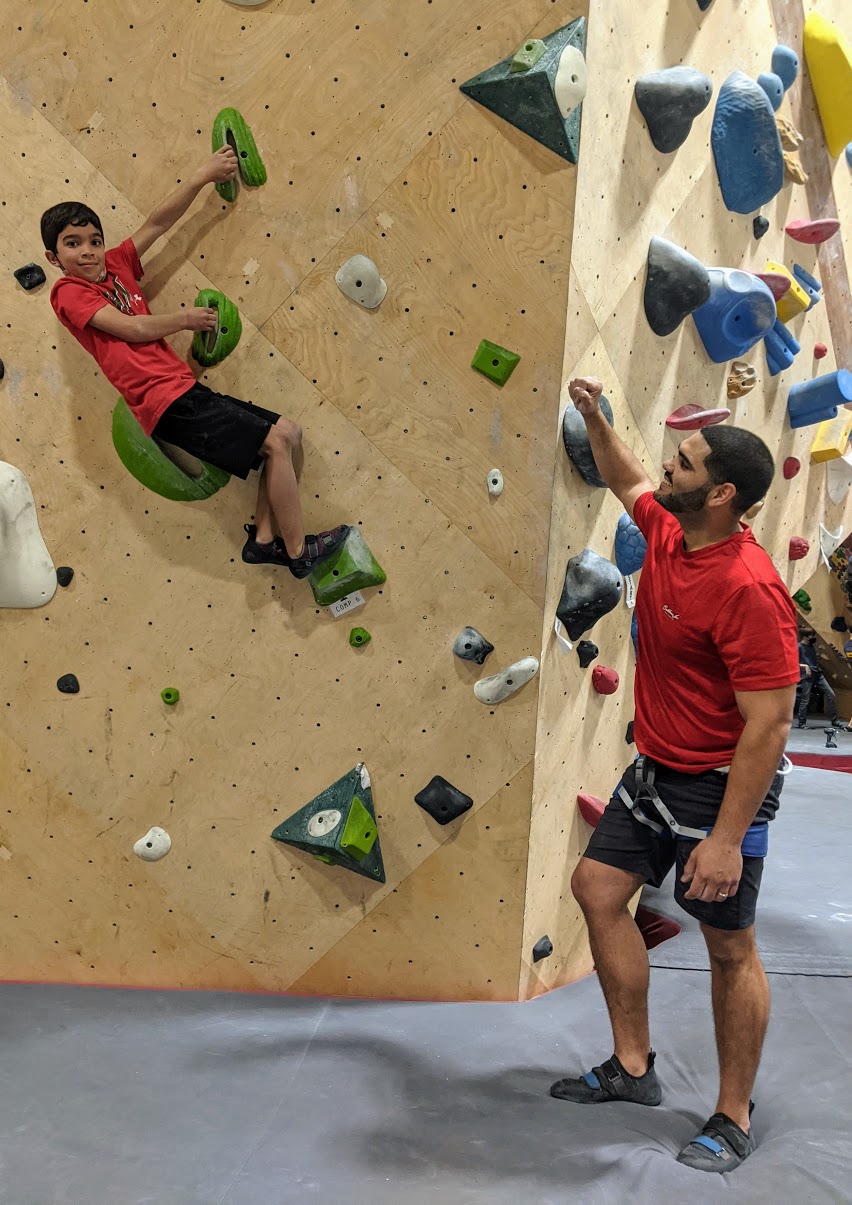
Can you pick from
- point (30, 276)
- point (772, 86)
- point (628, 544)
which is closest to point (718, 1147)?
point (628, 544)

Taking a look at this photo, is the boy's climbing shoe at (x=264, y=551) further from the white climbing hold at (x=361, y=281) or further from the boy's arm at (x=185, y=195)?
the boy's arm at (x=185, y=195)

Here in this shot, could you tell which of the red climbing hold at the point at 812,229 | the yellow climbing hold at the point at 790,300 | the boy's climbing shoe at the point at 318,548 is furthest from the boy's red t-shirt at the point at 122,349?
the red climbing hold at the point at 812,229

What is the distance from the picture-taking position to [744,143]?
313 cm

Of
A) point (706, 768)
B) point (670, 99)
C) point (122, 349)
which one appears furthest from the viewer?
point (670, 99)

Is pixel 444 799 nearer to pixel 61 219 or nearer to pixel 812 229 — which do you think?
pixel 61 219

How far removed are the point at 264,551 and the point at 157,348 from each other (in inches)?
21.4

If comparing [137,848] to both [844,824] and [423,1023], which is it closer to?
[423,1023]

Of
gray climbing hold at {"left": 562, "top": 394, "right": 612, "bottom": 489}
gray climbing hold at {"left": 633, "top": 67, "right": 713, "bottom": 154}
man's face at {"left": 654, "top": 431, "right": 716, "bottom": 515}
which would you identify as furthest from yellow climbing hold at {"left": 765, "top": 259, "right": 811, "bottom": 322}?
man's face at {"left": 654, "top": 431, "right": 716, "bottom": 515}

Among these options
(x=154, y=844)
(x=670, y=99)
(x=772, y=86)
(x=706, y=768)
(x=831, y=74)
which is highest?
(x=831, y=74)

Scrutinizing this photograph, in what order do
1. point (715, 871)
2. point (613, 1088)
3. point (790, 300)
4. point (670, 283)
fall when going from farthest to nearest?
point (790, 300) → point (670, 283) → point (613, 1088) → point (715, 871)

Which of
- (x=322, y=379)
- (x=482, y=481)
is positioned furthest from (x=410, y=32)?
(x=482, y=481)

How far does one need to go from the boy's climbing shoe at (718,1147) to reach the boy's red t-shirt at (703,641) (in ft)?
2.39

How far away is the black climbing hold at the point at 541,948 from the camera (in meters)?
2.86

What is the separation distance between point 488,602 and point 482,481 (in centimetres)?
30
